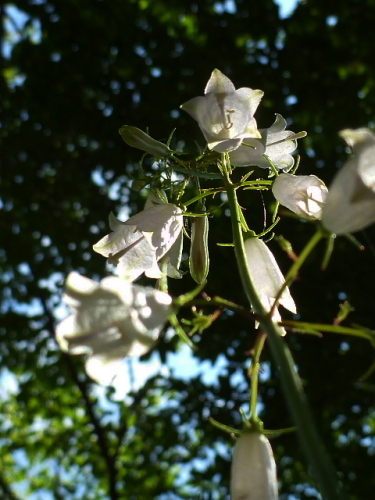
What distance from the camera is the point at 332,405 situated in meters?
3.79

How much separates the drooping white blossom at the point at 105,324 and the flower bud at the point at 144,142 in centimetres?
47

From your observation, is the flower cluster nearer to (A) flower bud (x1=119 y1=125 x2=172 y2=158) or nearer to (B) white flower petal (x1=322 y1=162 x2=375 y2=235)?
(A) flower bud (x1=119 y1=125 x2=172 y2=158)

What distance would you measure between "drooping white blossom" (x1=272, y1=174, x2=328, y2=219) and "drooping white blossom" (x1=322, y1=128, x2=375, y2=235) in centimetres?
25

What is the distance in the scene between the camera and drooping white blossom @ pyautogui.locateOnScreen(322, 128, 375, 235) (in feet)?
2.89

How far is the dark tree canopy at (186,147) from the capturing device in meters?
3.67

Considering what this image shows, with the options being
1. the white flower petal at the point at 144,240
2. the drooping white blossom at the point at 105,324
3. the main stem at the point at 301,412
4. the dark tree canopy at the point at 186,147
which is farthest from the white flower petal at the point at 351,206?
the dark tree canopy at the point at 186,147

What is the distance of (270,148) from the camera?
4.33 feet

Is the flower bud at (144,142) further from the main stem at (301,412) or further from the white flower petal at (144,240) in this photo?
the main stem at (301,412)

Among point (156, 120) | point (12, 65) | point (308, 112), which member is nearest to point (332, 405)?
point (308, 112)

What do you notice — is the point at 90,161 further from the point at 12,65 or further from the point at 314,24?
the point at 314,24

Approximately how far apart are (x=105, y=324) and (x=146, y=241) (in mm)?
405

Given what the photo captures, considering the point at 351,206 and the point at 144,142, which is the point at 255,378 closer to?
the point at 351,206

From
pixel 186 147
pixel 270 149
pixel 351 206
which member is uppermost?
pixel 186 147

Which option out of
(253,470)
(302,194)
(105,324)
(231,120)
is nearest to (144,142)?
(231,120)
